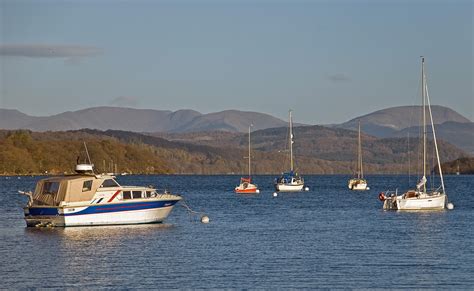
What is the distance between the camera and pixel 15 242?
61312 millimetres

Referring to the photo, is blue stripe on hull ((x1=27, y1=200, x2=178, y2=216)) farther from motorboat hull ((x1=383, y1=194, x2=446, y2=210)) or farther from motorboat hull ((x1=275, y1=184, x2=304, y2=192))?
motorboat hull ((x1=275, y1=184, x2=304, y2=192))

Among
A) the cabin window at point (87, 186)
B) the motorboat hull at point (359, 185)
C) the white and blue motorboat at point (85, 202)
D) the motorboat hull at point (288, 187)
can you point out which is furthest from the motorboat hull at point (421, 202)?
the motorboat hull at point (359, 185)

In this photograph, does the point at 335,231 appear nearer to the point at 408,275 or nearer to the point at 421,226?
the point at 421,226

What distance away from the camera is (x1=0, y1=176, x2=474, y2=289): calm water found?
1731 inches

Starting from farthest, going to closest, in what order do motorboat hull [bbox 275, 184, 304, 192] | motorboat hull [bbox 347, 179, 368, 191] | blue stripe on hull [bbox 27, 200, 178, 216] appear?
motorboat hull [bbox 347, 179, 368, 191], motorboat hull [bbox 275, 184, 304, 192], blue stripe on hull [bbox 27, 200, 178, 216]

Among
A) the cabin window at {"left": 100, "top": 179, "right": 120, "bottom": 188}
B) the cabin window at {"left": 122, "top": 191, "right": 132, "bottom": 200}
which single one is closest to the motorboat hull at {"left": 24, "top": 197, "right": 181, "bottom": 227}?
the cabin window at {"left": 122, "top": 191, "right": 132, "bottom": 200}

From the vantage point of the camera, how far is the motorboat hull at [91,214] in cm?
6862

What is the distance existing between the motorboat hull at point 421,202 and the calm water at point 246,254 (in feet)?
20.1

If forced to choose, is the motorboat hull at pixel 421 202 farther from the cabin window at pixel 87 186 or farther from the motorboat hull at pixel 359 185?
the motorboat hull at pixel 359 185

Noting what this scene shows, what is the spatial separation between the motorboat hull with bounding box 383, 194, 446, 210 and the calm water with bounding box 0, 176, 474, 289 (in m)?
6.13

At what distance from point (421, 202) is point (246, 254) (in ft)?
131

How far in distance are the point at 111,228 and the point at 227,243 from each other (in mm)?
11414

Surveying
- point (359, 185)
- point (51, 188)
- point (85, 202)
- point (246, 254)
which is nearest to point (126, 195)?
point (85, 202)

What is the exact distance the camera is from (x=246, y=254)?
53969 mm
